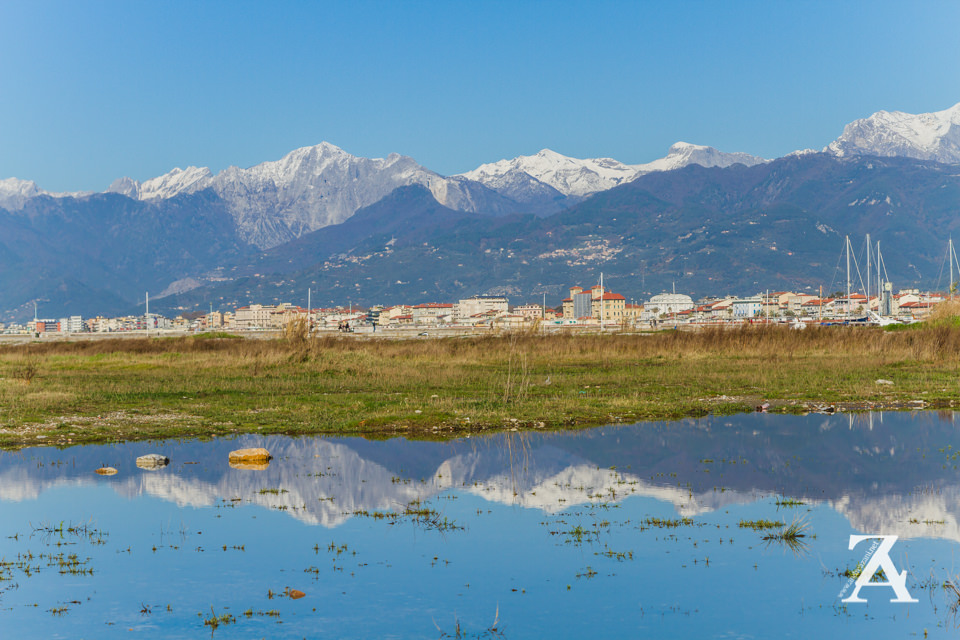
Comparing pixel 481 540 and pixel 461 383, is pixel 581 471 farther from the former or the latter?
pixel 461 383

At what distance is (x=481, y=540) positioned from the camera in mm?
12141

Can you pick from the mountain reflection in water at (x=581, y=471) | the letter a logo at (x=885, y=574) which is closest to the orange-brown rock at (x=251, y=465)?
the mountain reflection in water at (x=581, y=471)

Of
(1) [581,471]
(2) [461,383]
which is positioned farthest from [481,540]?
(2) [461,383]

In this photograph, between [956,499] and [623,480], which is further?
[623,480]

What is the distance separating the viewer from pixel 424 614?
363 inches

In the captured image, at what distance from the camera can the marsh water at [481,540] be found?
9117 millimetres

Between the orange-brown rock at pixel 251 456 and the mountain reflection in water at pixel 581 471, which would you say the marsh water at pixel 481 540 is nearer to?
the mountain reflection in water at pixel 581 471

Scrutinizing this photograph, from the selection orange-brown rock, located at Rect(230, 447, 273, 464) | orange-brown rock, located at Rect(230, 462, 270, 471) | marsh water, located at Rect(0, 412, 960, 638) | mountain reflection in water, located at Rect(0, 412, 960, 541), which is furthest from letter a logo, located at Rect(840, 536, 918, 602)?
orange-brown rock, located at Rect(230, 447, 273, 464)

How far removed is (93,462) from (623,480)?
35.7ft

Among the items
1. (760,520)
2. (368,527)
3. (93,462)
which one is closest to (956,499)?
(760,520)

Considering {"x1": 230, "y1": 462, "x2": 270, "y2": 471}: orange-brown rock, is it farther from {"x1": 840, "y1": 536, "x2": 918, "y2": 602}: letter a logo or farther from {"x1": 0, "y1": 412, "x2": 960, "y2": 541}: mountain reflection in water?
{"x1": 840, "y1": 536, "x2": 918, "y2": 602}: letter a logo

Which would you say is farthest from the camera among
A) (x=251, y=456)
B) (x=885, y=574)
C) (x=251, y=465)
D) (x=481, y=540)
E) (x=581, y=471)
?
(x=251, y=456)

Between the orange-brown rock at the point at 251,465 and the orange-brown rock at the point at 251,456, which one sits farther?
the orange-brown rock at the point at 251,456

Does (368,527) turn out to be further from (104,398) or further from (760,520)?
(104,398)
